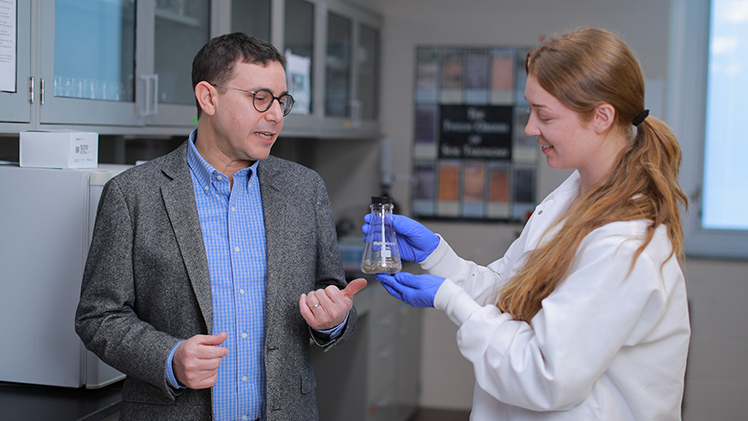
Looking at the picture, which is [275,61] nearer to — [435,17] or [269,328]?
[269,328]

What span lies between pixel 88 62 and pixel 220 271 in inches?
32.7

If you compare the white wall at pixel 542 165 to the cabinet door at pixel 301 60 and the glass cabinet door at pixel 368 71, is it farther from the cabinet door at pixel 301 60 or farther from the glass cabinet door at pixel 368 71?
the cabinet door at pixel 301 60

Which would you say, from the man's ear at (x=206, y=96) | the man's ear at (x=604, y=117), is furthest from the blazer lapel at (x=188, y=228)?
the man's ear at (x=604, y=117)

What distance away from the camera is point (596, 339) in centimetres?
115

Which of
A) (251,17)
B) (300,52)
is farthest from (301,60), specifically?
(251,17)

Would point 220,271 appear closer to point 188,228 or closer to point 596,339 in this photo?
point 188,228

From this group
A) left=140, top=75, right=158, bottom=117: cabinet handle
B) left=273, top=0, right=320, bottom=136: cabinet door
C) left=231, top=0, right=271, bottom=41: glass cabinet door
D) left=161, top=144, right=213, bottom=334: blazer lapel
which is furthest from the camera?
left=273, top=0, right=320, bottom=136: cabinet door

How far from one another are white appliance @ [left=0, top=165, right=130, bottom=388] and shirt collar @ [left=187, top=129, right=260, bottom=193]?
30cm

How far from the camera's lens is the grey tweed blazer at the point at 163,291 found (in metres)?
1.33

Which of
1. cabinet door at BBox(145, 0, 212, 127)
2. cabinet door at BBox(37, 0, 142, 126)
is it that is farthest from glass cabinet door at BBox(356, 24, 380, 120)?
cabinet door at BBox(37, 0, 142, 126)

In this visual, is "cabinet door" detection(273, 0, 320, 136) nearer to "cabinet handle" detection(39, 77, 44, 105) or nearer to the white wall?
the white wall

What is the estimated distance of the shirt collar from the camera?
147cm

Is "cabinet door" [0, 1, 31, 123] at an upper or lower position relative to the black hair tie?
upper

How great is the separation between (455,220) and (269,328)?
8.83 feet
